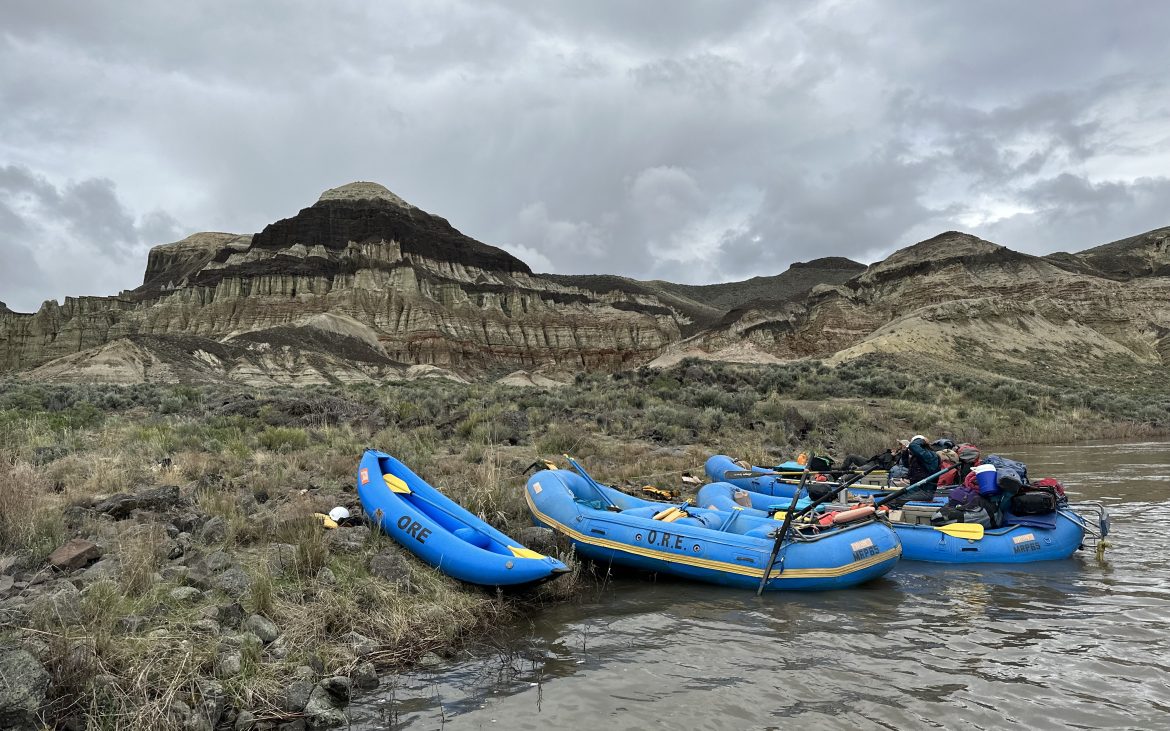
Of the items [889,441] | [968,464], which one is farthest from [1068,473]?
[968,464]

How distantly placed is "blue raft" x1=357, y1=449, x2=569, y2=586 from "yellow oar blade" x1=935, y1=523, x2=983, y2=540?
484 centimetres

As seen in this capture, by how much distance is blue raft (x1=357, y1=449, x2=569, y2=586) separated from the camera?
5684 mm

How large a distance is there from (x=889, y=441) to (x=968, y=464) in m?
8.85

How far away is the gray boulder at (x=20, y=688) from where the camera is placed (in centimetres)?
320

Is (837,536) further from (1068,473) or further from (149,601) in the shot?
(1068,473)

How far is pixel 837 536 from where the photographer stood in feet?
22.3

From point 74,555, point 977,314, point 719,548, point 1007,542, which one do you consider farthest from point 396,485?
point 977,314

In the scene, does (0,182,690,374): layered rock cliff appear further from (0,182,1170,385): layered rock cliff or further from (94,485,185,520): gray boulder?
(94,485,185,520): gray boulder

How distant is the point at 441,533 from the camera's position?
6.27 m

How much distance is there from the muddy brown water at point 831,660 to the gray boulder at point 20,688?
5.25 ft

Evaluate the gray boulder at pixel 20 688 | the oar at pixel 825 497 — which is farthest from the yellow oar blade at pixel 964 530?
the gray boulder at pixel 20 688

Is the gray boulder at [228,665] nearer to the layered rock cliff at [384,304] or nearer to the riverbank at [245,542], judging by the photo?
the riverbank at [245,542]

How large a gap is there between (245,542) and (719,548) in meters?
4.58

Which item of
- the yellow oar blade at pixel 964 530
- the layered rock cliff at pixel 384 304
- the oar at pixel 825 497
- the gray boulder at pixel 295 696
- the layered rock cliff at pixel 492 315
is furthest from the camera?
the layered rock cliff at pixel 384 304
